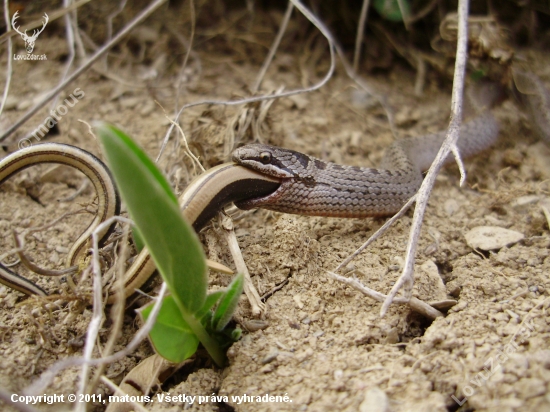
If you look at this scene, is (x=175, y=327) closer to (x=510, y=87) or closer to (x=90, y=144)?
(x=90, y=144)

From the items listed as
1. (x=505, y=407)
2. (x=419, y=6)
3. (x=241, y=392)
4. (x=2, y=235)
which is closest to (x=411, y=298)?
(x=505, y=407)

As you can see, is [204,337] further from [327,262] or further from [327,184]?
[327,184]

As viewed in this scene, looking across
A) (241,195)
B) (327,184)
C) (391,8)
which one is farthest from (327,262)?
(391,8)

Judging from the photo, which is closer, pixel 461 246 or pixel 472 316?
pixel 472 316

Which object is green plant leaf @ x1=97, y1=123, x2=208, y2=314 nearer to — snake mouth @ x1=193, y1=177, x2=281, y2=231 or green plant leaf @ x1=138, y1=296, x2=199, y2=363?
green plant leaf @ x1=138, y1=296, x2=199, y2=363

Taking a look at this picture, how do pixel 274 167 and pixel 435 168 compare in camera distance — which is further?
pixel 274 167

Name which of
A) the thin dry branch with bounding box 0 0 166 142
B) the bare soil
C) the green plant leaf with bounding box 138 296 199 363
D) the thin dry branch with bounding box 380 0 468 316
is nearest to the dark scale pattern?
the bare soil
